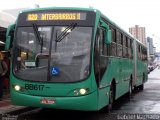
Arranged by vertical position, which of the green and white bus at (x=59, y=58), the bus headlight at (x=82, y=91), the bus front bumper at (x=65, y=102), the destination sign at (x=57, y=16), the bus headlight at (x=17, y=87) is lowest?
the bus front bumper at (x=65, y=102)

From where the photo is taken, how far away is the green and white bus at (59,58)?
966 cm

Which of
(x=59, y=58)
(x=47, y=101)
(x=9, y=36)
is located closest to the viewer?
(x=47, y=101)

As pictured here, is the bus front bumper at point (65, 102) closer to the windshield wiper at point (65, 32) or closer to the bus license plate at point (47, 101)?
the bus license plate at point (47, 101)

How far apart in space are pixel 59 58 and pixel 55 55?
137 mm

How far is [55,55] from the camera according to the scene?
32.4 feet

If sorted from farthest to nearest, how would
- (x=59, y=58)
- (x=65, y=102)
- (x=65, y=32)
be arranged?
1. (x=65, y=32)
2. (x=59, y=58)
3. (x=65, y=102)

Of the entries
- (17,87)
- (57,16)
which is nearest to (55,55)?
(57,16)

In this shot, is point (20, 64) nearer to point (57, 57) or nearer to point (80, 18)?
point (57, 57)

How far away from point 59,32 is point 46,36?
354 millimetres

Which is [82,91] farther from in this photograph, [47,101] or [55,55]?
[55,55]

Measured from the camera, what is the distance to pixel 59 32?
10070mm

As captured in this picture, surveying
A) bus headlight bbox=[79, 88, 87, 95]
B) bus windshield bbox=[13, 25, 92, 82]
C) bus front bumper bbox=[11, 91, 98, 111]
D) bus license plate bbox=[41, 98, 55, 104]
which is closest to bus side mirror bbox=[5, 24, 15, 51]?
bus windshield bbox=[13, 25, 92, 82]

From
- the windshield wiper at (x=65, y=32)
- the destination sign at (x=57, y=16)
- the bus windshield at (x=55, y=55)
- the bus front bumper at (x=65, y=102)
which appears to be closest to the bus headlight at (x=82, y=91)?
the bus front bumper at (x=65, y=102)

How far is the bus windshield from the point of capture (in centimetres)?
973
